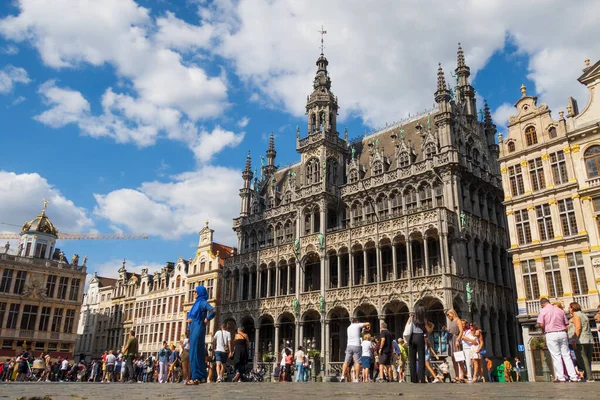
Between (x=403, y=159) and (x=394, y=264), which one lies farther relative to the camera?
(x=403, y=159)

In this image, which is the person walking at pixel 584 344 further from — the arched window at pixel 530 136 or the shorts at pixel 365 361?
the arched window at pixel 530 136

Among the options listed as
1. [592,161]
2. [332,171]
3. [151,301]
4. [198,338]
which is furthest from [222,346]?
[151,301]

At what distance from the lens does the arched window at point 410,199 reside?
37.3 m

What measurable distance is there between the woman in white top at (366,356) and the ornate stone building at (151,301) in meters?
36.9

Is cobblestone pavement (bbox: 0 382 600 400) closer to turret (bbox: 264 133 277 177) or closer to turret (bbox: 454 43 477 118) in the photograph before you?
turret (bbox: 454 43 477 118)

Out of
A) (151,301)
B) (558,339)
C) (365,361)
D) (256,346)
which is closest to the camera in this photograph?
(558,339)

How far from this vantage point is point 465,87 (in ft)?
138

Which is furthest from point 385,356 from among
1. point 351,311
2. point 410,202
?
point 410,202

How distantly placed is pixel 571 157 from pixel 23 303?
56.1 meters

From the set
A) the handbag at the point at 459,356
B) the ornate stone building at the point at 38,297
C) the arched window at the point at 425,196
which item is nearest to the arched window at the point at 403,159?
the arched window at the point at 425,196

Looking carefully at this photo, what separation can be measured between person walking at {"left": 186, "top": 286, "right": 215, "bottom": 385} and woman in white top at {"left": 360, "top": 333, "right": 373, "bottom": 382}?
6.56 meters

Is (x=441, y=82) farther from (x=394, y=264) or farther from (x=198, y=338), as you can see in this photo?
(x=198, y=338)

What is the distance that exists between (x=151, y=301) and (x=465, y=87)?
45.1 metres

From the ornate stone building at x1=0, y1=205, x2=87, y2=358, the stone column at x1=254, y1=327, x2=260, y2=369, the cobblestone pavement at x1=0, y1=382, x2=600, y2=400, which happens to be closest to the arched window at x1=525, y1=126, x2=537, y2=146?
the stone column at x1=254, y1=327, x2=260, y2=369
